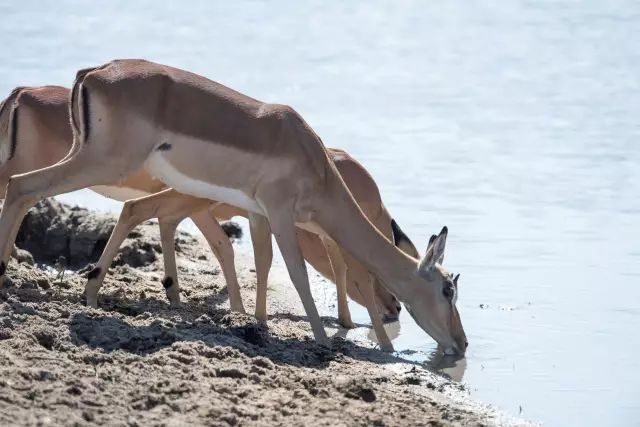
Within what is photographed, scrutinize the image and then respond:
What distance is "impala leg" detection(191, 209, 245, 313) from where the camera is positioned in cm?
1179

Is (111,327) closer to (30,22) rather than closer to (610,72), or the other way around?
(610,72)

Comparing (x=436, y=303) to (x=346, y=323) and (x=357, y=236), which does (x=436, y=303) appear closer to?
(x=357, y=236)

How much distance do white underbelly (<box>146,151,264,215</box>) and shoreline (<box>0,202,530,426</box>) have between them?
86 cm

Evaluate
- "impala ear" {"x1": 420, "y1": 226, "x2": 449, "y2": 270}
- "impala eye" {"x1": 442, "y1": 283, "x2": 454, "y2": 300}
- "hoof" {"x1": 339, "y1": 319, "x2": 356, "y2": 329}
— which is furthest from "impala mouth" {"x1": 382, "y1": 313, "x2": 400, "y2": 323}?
"impala ear" {"x1": 420, "y1": 226, "x2": 449, "y2": 270}

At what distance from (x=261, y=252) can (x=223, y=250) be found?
0.60 metres

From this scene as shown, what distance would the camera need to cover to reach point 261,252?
1153 cm

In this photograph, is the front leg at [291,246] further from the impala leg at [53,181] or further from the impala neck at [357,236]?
the impala leg at [53,181]

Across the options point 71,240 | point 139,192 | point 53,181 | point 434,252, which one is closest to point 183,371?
point 53,181

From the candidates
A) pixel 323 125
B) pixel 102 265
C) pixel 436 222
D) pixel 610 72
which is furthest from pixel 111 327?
pixel 610 72

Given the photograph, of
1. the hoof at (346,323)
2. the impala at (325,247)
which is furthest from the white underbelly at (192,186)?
the hoof at (346,323)

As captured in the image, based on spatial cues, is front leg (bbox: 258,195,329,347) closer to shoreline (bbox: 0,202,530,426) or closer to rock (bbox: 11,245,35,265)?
shoreline (bbox: 0,202,530,426)

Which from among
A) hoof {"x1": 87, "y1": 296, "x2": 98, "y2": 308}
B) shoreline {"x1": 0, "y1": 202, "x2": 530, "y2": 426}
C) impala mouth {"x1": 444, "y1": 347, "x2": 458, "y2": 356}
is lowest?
shoreline {"x1": 0, "y1": 202, "x2": 530, "y2": 426}

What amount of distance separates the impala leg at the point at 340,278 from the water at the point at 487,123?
544mm

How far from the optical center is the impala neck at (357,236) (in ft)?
34.9
